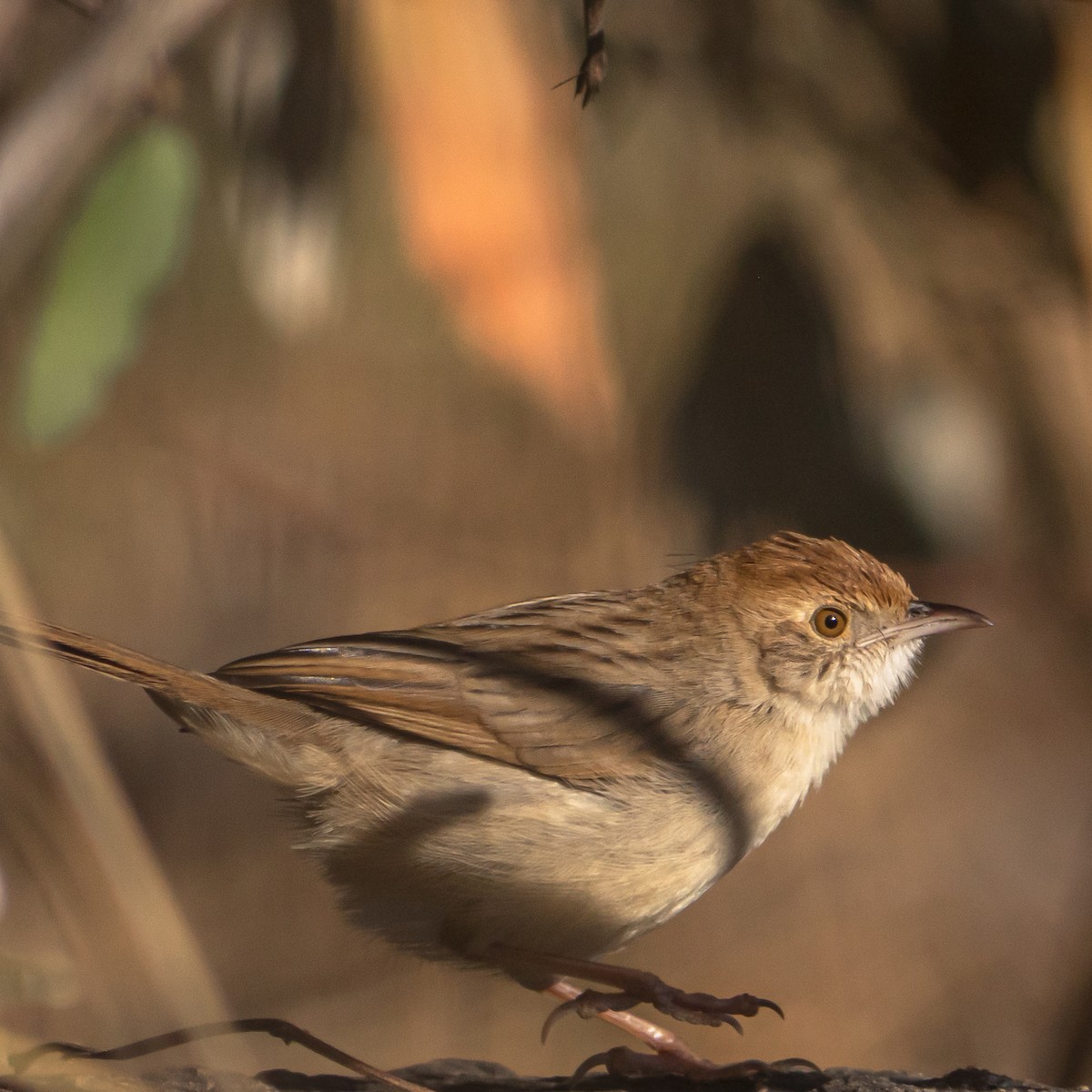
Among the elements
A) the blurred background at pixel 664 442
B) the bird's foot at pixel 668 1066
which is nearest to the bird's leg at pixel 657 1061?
the bird's foot at pixel 668 1066

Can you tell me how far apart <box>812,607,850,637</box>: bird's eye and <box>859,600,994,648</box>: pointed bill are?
0.25ft

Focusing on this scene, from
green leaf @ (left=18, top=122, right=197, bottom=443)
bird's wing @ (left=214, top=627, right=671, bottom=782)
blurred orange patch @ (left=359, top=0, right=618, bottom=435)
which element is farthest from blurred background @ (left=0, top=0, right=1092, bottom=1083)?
green leaf @ (left=18, top=122, right=197, bottom=443)

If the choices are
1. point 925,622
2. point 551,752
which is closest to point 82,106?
point 551,752

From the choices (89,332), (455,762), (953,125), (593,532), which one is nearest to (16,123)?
(89,332)

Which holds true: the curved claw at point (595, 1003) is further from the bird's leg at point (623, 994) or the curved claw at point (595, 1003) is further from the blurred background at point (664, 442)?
the blurred background at point (664, 442)

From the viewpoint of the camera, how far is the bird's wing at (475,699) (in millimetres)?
3414

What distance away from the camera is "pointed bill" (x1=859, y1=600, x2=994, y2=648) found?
3.83m

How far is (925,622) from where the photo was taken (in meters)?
3.87

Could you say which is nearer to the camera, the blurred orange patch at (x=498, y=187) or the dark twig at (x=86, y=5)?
the dark twig at (x=86, y=5)

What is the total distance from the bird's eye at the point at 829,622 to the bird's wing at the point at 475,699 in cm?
50

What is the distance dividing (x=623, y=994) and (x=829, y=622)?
3.65 ft

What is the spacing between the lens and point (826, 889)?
623cm

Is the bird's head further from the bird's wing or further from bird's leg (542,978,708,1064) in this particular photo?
bird's leg (542,978,708,1064)

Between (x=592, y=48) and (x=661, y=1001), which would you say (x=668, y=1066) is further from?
(x=592, y=48)
